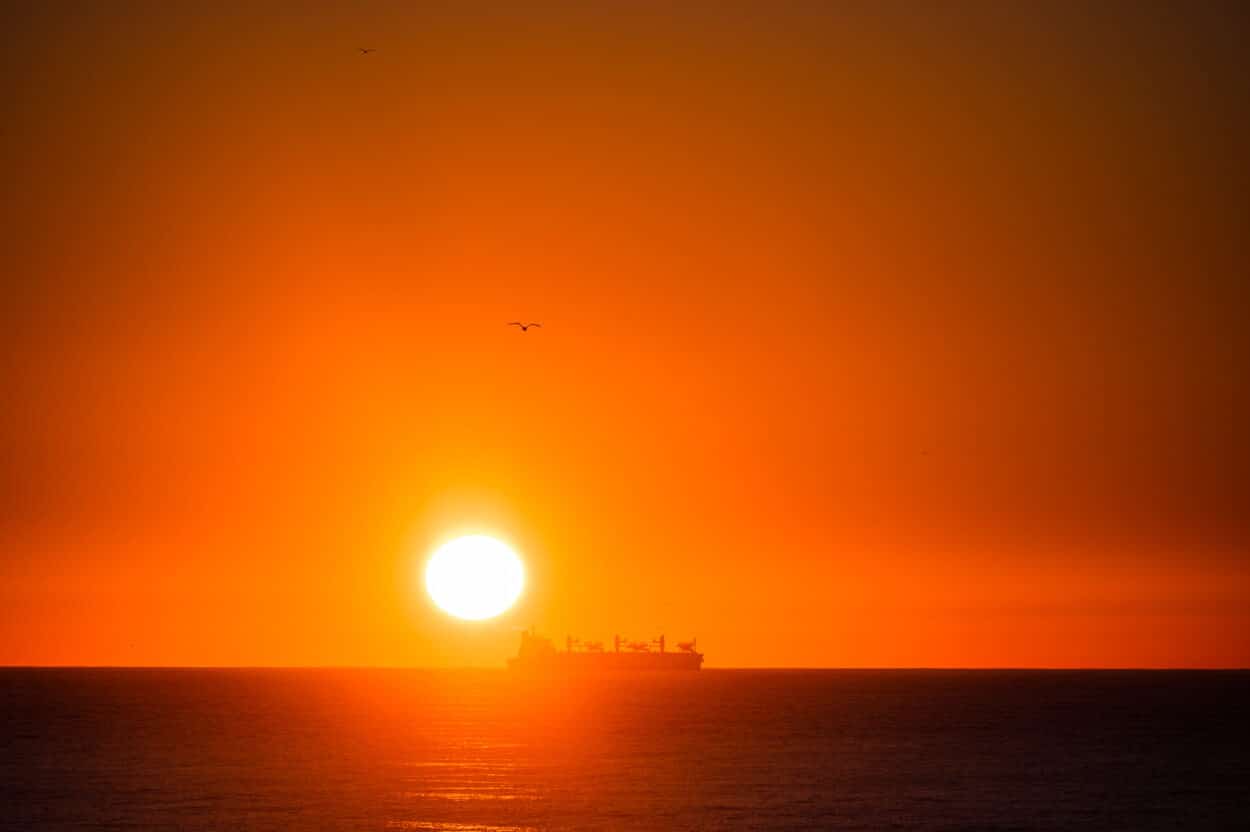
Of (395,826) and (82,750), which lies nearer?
(395,826)

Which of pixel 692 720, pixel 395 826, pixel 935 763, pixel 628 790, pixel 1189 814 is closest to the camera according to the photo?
pixel 395 826

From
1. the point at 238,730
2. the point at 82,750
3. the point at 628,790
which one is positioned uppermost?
the point at 238,730

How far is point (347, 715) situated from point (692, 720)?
45099 millimetres

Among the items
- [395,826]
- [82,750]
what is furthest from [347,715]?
[395,826]

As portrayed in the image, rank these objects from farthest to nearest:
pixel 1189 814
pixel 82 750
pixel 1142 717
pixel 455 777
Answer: pixel 1142 717 < pixel 82 750 < pixel 455 777 < pixel 1189 814

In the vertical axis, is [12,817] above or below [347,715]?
below

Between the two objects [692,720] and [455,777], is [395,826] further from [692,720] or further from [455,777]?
[692,720]

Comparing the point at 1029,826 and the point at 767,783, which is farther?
the point at 767,783

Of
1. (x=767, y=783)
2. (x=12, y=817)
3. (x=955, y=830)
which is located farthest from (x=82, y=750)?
(x=955, y=830)

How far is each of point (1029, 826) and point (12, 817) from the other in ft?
153

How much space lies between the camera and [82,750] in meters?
120

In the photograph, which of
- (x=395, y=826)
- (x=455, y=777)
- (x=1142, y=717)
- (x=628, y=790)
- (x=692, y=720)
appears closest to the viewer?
(x=395, y=826)

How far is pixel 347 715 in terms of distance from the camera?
196250 millimetres

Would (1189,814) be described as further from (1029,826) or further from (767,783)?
(767,783)
